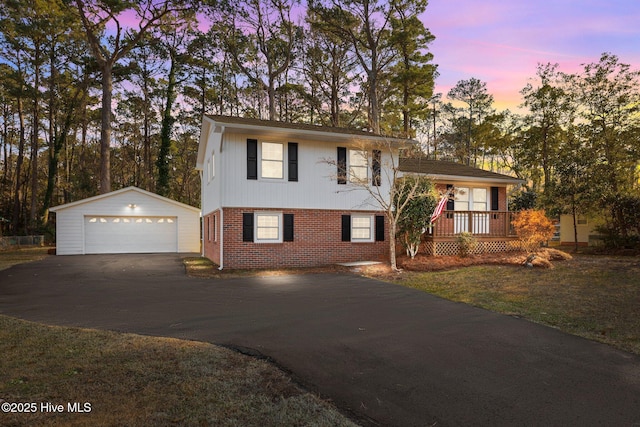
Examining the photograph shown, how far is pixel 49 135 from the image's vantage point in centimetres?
3397

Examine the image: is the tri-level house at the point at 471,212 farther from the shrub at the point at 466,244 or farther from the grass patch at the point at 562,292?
the grass patch at the point at 562,292

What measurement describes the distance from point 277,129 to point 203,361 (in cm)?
1084

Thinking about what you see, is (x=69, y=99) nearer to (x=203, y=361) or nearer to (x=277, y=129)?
(x=277, y=129)

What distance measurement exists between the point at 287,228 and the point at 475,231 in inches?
337

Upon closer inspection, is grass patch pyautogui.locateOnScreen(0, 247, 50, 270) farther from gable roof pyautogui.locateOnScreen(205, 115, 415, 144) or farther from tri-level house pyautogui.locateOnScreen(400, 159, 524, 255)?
tri-level house pyautogui.locateOnScreen(400, 159, 524, 255)

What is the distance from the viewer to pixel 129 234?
2239 centimetres

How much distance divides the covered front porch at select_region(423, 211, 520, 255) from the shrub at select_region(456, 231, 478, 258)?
18 cm

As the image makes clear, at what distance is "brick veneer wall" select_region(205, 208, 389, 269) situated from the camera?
13828 mm

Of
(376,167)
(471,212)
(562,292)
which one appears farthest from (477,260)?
(376,167)

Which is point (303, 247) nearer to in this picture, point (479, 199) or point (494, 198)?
point (479, 199)

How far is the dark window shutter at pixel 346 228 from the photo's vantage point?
15392mm

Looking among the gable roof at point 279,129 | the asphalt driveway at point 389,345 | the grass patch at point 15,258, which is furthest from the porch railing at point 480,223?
the grass patch at point 15,258

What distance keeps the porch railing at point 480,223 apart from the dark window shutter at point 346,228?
11.3 feet

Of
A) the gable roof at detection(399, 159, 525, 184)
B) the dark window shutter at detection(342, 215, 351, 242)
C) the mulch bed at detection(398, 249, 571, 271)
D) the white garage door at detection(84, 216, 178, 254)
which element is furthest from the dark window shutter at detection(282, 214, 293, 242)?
the white garage door at detection(84, 216, 178, 254)
